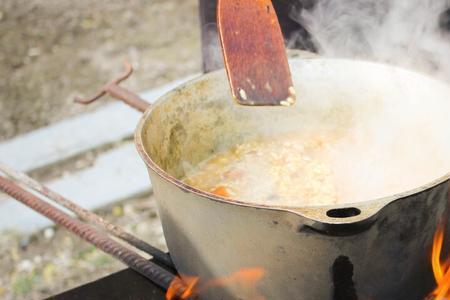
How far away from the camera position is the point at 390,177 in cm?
160

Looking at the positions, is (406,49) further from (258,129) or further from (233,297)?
(233,297)

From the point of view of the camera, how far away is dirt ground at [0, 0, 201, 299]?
10.7 feet

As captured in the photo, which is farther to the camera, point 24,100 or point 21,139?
point 24,100

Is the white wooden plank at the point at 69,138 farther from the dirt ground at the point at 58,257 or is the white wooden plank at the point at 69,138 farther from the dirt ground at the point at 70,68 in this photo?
the dirt ground at the point at 58,257

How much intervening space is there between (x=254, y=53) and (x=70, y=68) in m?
3.83

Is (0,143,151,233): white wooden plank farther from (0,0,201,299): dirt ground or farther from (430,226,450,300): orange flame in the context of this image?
(430,226,450,300): orange flame

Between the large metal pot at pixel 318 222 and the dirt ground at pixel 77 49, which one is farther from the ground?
the large metal pot at pixel 318 222

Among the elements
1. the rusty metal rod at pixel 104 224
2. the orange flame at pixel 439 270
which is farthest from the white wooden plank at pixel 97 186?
the orange flame at pixel 439 270

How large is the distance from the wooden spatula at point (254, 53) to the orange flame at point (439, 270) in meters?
0.50

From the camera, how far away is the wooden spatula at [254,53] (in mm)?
1550

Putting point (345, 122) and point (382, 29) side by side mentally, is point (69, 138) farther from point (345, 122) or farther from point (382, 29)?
point (345, 122)

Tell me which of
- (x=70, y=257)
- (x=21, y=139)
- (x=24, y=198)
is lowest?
(x=70, y=257)

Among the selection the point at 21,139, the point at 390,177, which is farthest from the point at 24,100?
the point at 390,177

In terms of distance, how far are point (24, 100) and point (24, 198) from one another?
10.2 ft
